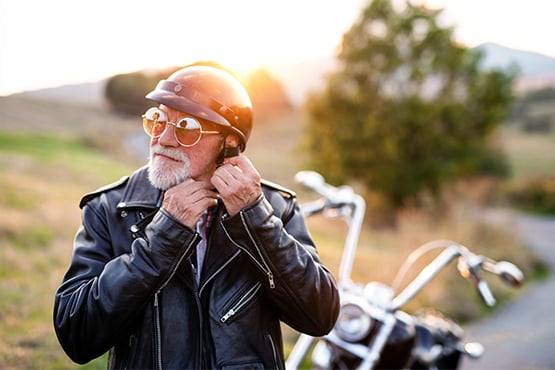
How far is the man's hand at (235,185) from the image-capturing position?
1.83 m

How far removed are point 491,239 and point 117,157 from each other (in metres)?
21.3

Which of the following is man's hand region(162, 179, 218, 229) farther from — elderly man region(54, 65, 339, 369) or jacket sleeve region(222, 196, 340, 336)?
jacket sleeve region(222, 196, 340, 336)

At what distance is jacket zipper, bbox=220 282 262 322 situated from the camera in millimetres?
1893

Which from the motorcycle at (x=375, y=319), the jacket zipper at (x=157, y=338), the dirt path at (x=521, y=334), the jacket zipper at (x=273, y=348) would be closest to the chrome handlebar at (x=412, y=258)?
the motorcycle at (x=375, y=319)

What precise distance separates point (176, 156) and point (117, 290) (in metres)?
0.52

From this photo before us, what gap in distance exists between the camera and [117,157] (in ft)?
94.1

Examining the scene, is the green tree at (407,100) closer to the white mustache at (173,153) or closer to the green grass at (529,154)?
the green grass at (529,154)

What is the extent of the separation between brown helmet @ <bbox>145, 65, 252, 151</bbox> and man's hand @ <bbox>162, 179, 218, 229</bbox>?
0.98ft

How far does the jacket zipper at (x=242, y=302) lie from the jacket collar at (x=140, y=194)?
420 millimetres

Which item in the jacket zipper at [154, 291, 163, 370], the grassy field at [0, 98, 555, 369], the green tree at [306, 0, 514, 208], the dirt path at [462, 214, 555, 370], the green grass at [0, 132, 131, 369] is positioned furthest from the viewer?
the green tree at [306, 0, 514, 208]

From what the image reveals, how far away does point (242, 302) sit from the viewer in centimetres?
193

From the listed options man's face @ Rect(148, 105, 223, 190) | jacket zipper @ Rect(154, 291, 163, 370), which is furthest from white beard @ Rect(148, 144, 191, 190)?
jacket zipper @ Rect(154, 291, 163, 370)

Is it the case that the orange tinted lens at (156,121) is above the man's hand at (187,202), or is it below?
above

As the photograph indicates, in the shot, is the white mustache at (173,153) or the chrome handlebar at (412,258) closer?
the white mustache at (173,153)
